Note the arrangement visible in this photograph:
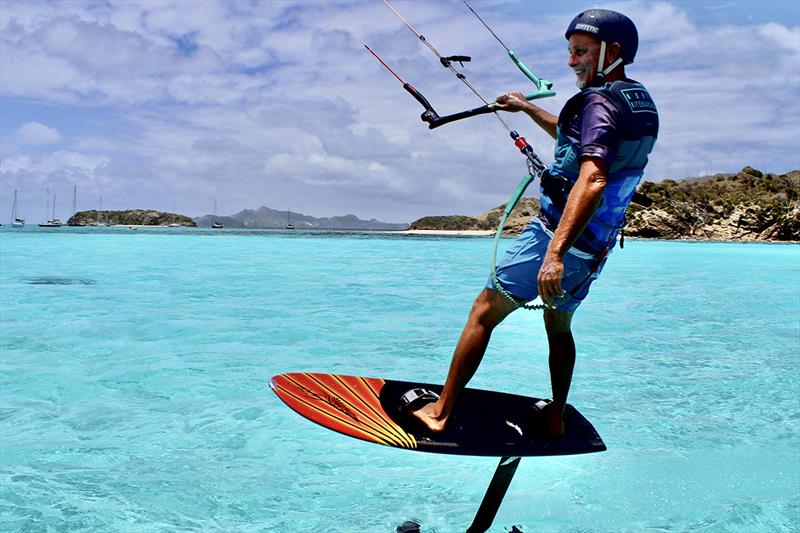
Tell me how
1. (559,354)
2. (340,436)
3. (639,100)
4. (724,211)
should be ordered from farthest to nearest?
(724,211)
(340,436)
(559,354)
(639,100)

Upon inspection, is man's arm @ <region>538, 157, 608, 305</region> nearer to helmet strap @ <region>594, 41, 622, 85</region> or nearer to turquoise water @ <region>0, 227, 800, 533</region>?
helmet strap @ <region>594, 41, 622, 85</region>

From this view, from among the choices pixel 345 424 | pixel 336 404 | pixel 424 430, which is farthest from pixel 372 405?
pixel 424 430

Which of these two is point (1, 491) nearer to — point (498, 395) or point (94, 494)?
point (94, 494)

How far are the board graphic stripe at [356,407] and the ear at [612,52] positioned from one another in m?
2.44

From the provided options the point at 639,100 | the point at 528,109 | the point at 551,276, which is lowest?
the point at 551,276

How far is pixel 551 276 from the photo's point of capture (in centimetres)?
305

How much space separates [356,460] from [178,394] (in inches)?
128

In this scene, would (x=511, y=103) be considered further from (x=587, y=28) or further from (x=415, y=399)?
(x=415, y=399)

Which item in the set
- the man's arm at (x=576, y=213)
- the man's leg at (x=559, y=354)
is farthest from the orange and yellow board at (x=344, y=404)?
the man's arm at (x=576, y=213)

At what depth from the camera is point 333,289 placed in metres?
21.8

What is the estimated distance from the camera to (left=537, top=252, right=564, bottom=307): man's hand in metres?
3.04

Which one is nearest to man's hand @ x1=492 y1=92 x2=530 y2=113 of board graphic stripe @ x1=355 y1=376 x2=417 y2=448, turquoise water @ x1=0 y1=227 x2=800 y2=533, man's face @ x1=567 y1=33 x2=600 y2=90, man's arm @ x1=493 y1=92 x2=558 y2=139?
man's arm @ x1=493 y1=92 x2=558 y2=139

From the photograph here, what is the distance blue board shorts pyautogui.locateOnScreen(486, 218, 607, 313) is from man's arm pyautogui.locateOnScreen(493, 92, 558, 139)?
0.73m

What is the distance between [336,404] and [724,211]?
9996 centimetres
